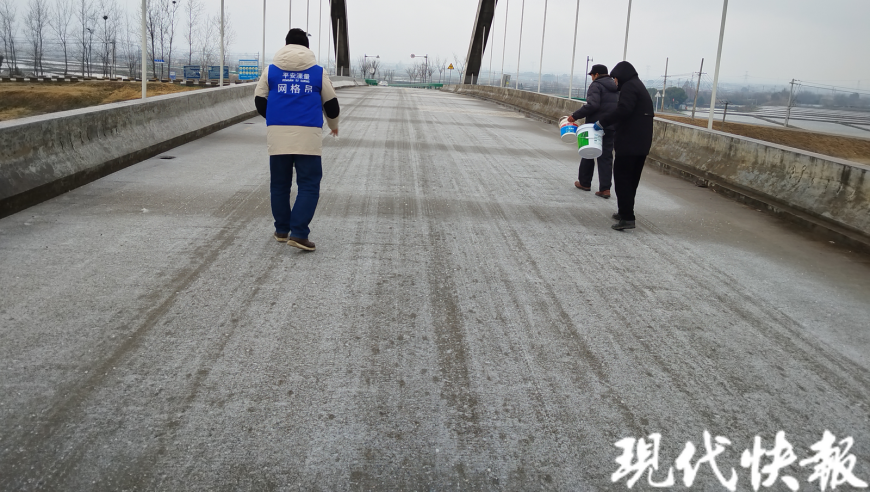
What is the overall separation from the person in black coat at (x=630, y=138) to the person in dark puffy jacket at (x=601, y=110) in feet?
5.24

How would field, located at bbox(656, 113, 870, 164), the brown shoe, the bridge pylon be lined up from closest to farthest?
the brown shoe → field, located at bbox(656, 113, 870, 164) → the bridge pylon

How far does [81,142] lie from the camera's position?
8.72 metres

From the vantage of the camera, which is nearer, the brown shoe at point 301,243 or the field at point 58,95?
the brown shoe at point 301,243

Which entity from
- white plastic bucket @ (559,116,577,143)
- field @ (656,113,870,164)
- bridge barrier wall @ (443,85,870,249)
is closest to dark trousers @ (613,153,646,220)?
white plastic bucket @ (559,116,577,143)

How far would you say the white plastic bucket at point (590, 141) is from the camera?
31.0ft

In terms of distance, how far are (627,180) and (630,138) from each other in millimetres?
461

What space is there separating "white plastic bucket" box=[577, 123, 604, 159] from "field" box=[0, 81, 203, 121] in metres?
38.2

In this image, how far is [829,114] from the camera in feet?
118

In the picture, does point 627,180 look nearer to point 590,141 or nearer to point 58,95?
point 590,141

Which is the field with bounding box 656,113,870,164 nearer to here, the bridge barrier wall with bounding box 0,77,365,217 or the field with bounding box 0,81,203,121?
the bridge barrier wall with bounding box 0,77,365,217

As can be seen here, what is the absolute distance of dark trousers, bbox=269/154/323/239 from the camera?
6.36 m

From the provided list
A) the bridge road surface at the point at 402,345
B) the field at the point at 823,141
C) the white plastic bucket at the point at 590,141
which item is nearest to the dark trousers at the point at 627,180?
the bridge road surface at the point at 402,345

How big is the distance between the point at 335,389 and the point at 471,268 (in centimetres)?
250

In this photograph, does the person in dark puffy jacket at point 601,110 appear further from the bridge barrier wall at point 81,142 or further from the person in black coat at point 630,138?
the bridge barrier wall at point 81,142
